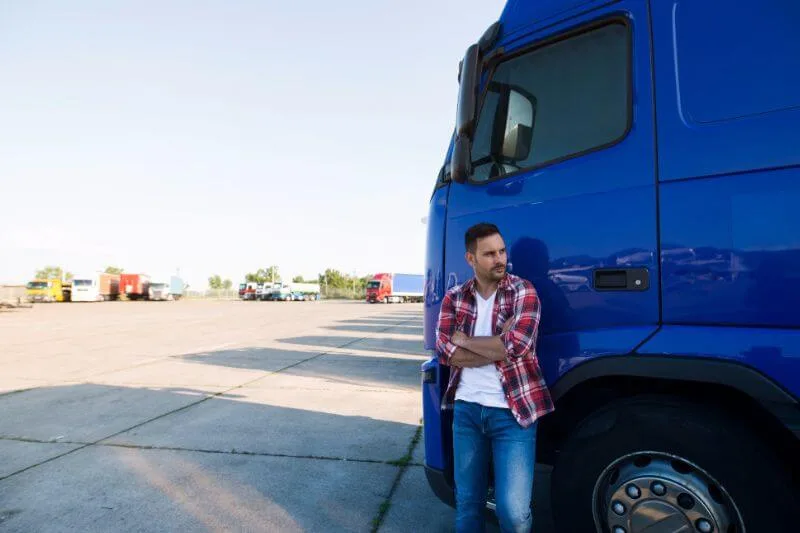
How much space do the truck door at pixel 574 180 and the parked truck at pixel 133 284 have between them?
57.0 m

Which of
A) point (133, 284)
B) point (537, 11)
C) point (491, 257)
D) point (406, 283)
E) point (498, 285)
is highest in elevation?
point (537, 11)

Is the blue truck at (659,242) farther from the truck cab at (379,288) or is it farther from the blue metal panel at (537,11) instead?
the truck cab at (379,288)

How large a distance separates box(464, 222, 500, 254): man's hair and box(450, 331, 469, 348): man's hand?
0.36m

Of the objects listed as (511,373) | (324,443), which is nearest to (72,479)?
(324,443)

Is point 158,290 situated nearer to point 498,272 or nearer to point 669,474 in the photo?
point 498,272

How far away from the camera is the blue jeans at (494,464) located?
1962 mm

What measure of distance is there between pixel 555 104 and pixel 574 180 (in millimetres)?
430

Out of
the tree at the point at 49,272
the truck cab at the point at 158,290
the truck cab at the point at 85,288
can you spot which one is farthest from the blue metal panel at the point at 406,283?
the tree at the point at 49,272

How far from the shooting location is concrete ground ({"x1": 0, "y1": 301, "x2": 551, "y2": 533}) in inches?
114

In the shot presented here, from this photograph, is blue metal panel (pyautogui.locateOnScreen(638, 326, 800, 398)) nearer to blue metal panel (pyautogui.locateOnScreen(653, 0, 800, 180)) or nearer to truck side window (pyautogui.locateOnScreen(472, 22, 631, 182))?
blue metal panel (pyautogui.locateOnScreen(653, 0, 800, 180))

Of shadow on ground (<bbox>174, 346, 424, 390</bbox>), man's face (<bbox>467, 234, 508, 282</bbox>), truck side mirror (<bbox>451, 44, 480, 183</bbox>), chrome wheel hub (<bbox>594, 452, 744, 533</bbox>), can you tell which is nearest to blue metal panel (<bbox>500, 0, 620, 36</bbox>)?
truck side mirror (<bbox>451, 44, 480, 183</bbox>)

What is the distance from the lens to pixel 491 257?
80.3 inches

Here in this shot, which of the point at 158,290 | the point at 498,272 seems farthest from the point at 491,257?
the point at 158,290

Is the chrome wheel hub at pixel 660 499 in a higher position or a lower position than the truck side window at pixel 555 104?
lower
